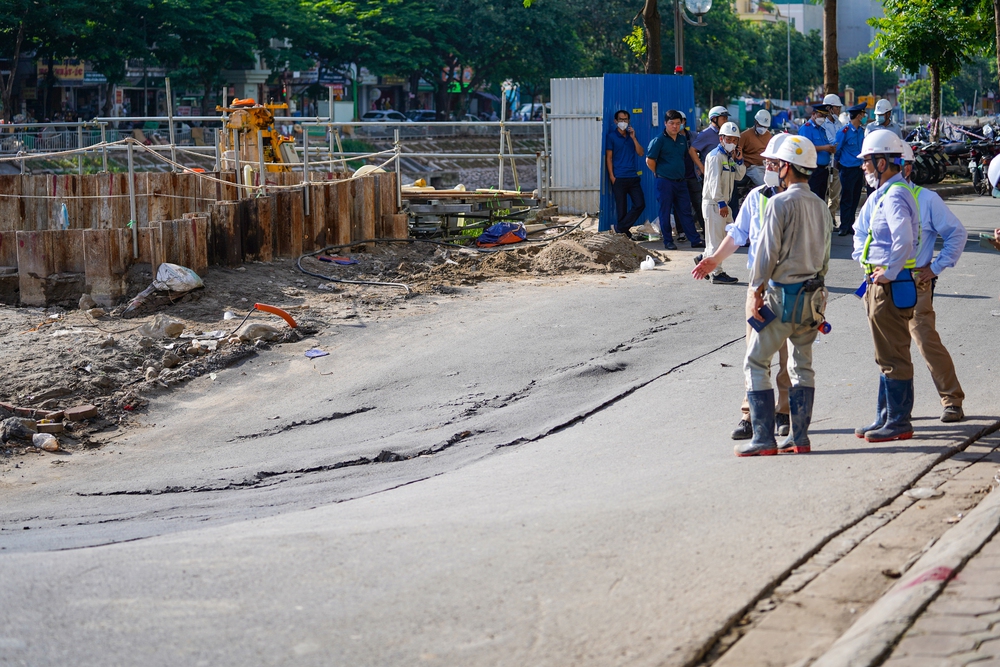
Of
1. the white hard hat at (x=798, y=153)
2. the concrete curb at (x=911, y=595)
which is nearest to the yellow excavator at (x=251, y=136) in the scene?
the white hard hat at (x=798, y=153)

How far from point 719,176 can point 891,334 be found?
6.14 metres

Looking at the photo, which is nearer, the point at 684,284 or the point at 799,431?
the point at 799,431

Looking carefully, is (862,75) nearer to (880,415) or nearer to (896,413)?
(880,415)

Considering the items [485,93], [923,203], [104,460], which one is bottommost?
[104,460]

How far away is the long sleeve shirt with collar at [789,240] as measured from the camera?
21.9ft

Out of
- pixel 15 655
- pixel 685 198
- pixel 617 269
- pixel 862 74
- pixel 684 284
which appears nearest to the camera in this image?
pixel 15 655

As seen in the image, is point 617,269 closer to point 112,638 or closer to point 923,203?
point 923,203

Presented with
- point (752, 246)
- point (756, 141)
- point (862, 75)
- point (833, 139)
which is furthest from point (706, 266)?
point (862, 75)

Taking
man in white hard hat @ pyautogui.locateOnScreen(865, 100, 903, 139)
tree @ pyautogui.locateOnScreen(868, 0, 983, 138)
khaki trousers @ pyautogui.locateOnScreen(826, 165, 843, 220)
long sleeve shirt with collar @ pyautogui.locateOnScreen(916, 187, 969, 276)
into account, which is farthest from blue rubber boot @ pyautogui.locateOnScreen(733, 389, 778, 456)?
tree @ pyautogui.locateOnScreen(868, 0, 983, 138)

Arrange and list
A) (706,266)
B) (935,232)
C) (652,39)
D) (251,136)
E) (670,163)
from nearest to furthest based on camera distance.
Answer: (935,232) → (706,266) → (670,163) → (251,136) → (652,39)

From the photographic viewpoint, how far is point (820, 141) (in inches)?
685

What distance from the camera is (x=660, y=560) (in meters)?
5.15

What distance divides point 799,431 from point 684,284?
21.5 feet

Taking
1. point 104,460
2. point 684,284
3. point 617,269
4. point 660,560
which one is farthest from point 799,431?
point 617,269
